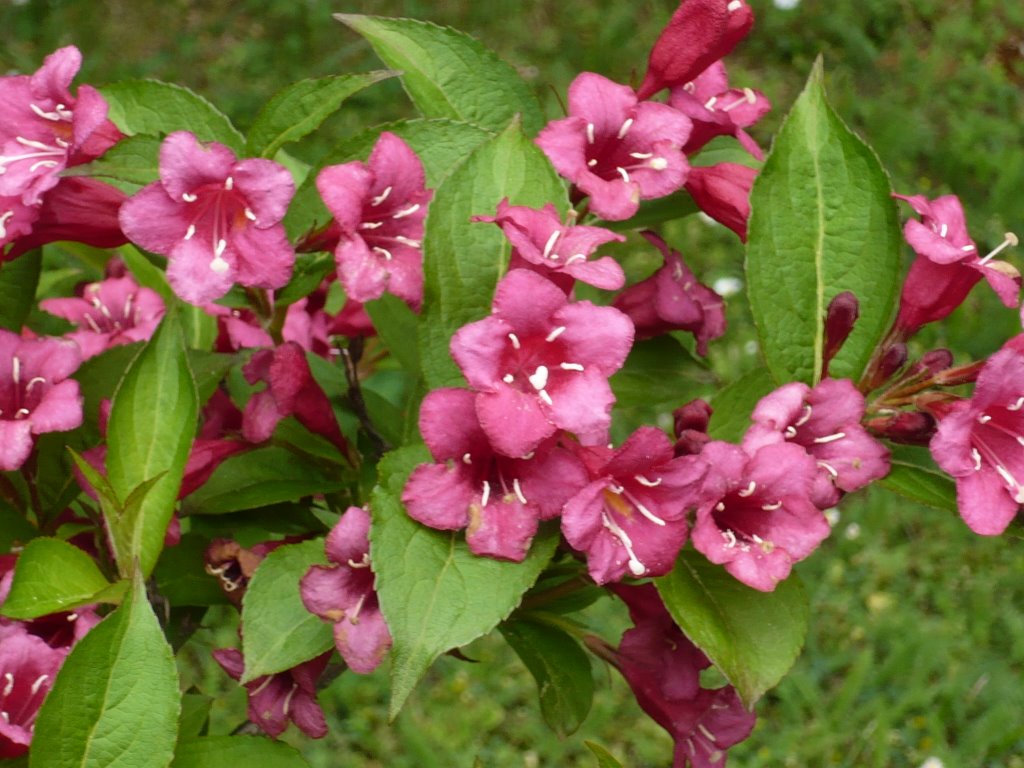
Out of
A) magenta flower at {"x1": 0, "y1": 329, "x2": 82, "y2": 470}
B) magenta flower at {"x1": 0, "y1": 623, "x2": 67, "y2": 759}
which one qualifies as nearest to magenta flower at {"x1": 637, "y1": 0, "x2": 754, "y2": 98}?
magenta flower at {"x1": 0, "y1": 329, "x2": 82, "y2": 470}

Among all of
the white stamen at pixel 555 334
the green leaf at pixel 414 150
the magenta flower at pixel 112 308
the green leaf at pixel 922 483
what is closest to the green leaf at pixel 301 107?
the green leaf at pixel 414 150

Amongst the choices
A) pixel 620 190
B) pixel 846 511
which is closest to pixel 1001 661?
pixel 846 511

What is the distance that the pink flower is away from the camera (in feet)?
3.05

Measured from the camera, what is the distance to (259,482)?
1.11 m

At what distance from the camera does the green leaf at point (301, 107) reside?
0.99 m

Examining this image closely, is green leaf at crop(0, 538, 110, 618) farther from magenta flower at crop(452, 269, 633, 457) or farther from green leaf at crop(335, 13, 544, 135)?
green leaf at crop(335, 13, 544, 135)

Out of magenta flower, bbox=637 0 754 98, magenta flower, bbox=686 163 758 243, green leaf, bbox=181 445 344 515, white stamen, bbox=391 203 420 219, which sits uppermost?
magenta flower, bbox=637 0 754 98

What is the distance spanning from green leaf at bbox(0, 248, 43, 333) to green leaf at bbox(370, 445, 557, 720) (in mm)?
383

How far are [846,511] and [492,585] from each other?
2.51 meters

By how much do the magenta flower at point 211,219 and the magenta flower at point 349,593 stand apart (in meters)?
0.20

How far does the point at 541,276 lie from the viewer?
89cm

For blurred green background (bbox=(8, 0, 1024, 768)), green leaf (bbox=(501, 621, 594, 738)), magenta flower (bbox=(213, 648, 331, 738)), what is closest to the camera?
magenta flower (bbox=(213, 648, 331, 738))

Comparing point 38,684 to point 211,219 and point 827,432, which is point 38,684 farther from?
point 827,432

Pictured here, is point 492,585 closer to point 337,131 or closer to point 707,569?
point 707,569
